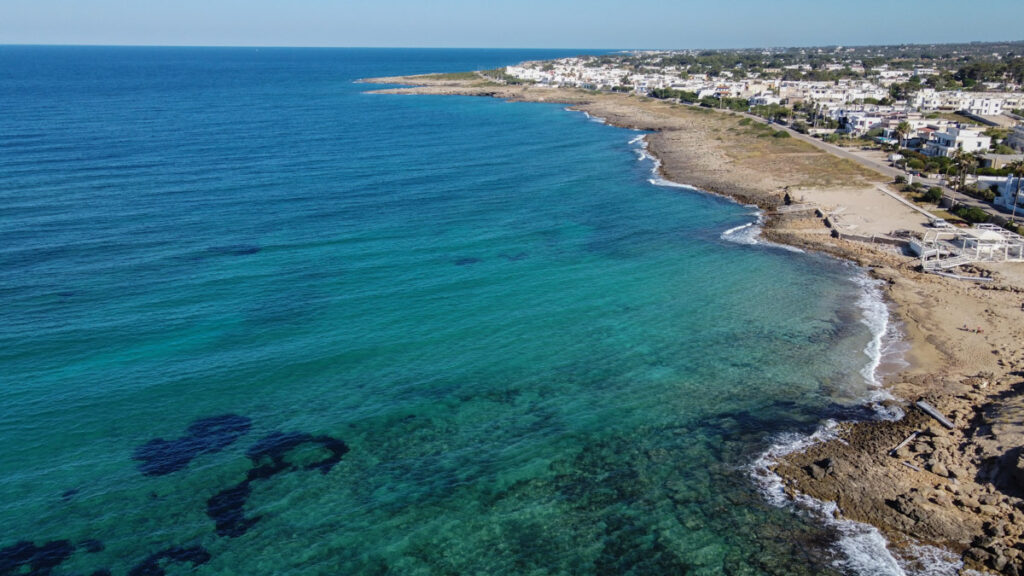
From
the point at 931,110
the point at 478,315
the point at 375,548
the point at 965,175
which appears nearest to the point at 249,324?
the point at 478,315

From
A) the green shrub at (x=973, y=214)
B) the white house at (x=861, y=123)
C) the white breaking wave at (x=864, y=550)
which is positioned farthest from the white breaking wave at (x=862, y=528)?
the white house at (x=861, y=123)

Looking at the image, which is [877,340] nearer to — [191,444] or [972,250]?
[972,250]

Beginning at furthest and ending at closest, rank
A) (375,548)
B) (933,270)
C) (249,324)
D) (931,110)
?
1. (931,110)
2. (933,270)
3. (249,324)
4. (375,548)

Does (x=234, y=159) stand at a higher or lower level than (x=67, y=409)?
higher

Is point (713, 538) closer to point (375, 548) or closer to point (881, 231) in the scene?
point (375, 548)

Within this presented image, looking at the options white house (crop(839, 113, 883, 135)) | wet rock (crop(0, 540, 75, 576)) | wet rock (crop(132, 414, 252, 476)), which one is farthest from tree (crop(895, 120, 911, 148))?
wet rock (crop(0, 540, 75, 576))

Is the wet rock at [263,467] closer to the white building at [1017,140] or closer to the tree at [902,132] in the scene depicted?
the tree at [902,132]

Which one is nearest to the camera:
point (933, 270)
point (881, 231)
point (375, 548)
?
point (375, 548)

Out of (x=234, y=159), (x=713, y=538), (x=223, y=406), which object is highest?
(x=234, y=159)
